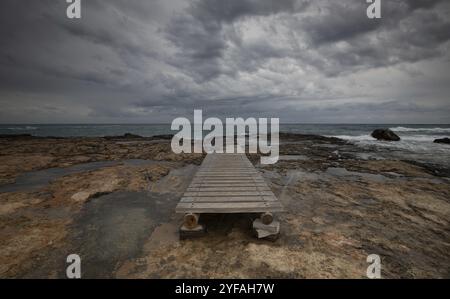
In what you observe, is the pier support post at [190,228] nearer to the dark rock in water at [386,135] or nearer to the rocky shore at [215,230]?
the rocky shore at [215,230]

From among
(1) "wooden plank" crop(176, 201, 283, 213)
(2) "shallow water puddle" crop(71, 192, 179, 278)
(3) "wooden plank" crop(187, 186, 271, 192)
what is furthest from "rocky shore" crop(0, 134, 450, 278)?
(3) "wooden plank" crop(187, 186, 271, 192)

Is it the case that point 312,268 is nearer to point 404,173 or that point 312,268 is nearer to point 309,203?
point 309,203

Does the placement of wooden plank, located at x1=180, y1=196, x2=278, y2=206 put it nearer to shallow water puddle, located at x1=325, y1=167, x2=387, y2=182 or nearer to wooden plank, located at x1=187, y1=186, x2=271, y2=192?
wooden plank, located at x1=187, y1=186, x2=271, y2=192

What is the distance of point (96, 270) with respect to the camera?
379cm

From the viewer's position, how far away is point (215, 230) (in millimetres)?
5195

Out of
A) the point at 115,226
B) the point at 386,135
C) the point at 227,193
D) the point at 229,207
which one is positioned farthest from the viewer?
the point at 386,135

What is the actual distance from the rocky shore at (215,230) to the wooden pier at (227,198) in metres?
0.61

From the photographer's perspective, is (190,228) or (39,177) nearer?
(190,228)

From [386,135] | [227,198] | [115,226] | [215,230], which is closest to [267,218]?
[227,198]

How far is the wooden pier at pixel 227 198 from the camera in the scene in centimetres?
483

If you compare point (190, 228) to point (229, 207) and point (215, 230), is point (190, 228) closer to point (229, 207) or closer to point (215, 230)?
point (215, 230)

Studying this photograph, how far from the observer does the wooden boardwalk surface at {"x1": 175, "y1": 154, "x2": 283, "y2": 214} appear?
4879 mm

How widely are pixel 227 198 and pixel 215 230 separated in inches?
31.9
